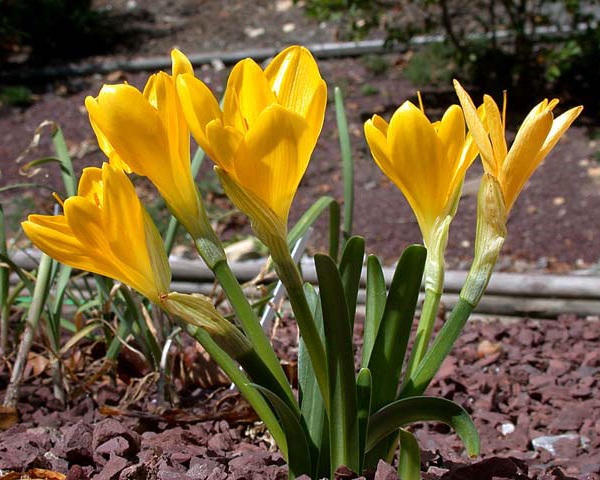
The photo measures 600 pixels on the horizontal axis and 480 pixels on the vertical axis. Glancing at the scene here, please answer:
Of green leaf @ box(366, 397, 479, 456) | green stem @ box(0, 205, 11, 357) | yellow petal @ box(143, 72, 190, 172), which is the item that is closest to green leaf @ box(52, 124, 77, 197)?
green stem @ box(0, 205, 11, 357)

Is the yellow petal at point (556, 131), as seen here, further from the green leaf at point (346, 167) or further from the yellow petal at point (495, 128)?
the green leaf at point (346, 167)

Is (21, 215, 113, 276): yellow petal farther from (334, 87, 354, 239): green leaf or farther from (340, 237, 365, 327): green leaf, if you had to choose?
(334, 87, 354, 239): green leaf

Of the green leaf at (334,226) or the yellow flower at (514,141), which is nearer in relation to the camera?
the yellow flower at (514,141)

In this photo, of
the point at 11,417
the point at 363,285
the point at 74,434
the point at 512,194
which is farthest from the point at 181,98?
the point at 363,285

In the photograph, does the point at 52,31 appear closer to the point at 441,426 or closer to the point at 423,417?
the point at 441,426

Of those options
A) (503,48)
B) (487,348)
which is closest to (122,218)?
(487,348)

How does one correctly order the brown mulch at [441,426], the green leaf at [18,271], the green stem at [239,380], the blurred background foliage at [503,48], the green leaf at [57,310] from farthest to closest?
1. the blurred background foliage at [503,48]
2. the green leaf at [57,310]
3. the green leaf at [18,271]
4. the brown mulch at [441,426]
5. the green stem at [239,380]

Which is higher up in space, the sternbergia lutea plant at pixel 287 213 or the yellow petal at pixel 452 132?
the yellow petal at pixel 452 132

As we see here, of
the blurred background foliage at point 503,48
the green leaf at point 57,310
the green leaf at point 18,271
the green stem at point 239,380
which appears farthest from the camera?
the blurred background foliage at point 503,48

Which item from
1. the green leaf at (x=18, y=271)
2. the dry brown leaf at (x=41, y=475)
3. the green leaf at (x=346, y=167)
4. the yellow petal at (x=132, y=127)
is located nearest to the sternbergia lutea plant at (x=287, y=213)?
the yellow petal at (x=132, y=127)
